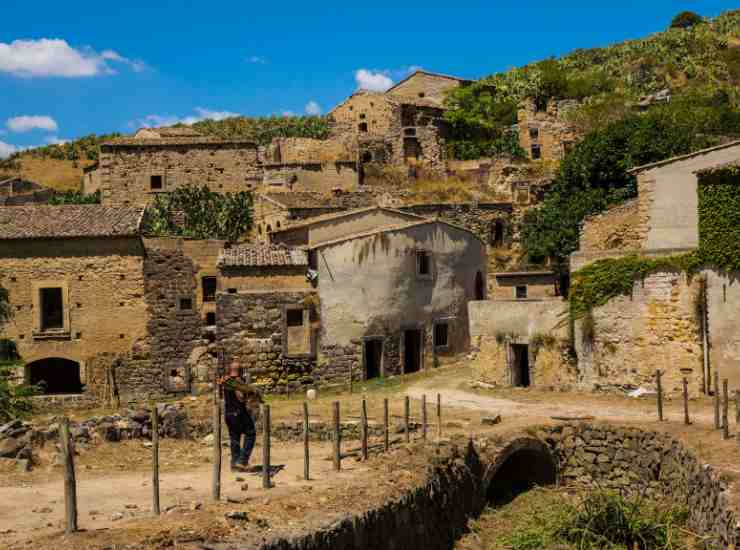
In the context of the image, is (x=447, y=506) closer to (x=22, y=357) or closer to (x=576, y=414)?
(x=576, y=414)

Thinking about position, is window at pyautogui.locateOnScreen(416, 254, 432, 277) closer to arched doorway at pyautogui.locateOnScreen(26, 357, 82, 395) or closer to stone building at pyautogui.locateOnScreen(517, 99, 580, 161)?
arched doorway at pyautogui.locateOnScreen(26, 357, 82, 395)

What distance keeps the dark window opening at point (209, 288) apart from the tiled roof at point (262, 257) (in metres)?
2.49

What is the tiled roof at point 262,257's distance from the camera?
3209 cm

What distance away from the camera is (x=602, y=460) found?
21.8 meters

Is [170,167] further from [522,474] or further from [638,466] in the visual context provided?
[638,466]

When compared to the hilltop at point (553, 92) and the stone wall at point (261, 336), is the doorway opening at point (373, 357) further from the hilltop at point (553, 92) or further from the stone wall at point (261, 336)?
the hilltop at point (553, 92)

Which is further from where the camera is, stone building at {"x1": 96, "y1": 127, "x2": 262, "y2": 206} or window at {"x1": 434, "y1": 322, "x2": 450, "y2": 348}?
stone building at {"x1": 96, "y1": 127, "x2": 262, "y2": 206}

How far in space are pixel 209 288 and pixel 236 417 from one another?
19587 millimetres

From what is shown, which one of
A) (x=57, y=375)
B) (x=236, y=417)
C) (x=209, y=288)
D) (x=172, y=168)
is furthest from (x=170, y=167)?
(x=236, y=417)

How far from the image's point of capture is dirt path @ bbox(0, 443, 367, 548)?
12.5 meters

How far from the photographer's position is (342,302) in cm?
3241

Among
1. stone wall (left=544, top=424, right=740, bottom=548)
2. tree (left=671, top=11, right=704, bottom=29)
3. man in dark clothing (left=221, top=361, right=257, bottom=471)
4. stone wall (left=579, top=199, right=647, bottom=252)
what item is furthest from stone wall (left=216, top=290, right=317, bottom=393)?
tree (left=671, top=11, right=704, bottom=29)

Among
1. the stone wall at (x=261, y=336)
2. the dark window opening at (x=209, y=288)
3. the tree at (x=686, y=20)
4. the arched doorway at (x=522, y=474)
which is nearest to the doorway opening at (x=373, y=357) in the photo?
the stone wall at (x=261, y=336)

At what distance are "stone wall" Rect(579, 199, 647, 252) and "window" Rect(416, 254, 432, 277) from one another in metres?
5.69
